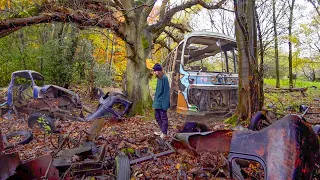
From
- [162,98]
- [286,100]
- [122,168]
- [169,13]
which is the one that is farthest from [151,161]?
[286,100]

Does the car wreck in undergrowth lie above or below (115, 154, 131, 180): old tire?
above

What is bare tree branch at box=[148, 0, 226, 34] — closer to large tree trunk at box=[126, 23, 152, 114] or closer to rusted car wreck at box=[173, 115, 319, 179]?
large tree trunk at box=[126, 23, 152, 114]

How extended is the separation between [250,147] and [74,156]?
2810 millimetres

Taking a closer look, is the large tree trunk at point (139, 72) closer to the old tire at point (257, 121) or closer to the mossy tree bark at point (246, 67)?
the mossy tree bark at point (246, 67)

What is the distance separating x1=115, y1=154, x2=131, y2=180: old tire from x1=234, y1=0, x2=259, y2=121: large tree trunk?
385 centimetres

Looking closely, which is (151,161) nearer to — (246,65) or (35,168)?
(35,168)

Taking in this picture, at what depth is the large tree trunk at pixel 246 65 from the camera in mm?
6016

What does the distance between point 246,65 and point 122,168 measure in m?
4.31

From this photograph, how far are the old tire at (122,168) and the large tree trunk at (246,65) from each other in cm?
385

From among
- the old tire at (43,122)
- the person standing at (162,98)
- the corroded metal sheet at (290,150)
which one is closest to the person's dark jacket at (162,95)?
the person standing at (162,98)

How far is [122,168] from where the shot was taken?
10.9 feet

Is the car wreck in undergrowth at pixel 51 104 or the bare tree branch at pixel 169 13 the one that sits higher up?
the bare tree branch at pixel 169 13

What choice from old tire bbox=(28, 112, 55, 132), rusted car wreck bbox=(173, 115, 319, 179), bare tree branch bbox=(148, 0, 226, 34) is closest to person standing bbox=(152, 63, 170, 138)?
old tire bbox=(28, 112, 55, 132)

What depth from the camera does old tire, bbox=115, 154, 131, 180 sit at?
3213mm
